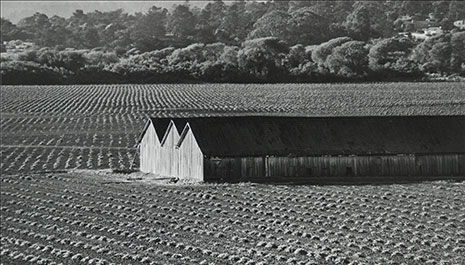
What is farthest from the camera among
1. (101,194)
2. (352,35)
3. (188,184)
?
(352,35)

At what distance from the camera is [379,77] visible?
137 meters

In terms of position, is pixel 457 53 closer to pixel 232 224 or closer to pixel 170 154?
pixel 170 154

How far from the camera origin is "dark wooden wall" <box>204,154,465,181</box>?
162 feet

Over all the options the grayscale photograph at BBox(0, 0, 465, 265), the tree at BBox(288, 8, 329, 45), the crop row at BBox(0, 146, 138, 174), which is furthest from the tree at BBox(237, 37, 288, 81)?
the crop row at BBox(0, 146, 138, 174)

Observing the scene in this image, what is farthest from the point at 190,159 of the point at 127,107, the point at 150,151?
the point at 127,107

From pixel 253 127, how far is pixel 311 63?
321ft

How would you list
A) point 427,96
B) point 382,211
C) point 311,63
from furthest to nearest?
1. point 311,63
2. point 427,96
3. point 382,211

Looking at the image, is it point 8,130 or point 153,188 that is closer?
point 153,188

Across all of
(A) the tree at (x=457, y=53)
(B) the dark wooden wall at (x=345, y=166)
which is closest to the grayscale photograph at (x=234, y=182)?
(B) the dark wooden wall at (x=345, y=166)

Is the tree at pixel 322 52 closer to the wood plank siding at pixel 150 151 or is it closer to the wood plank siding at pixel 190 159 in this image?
the wood plank siding at pixel 150 151

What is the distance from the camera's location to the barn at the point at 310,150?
4925 centimetres

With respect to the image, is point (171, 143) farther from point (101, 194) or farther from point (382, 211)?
point (382, 211)

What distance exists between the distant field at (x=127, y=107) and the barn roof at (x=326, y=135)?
337 inches

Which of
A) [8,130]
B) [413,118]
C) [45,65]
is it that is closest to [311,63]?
[45,65]
